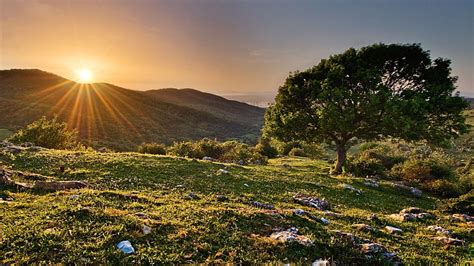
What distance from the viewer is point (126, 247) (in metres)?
7.89

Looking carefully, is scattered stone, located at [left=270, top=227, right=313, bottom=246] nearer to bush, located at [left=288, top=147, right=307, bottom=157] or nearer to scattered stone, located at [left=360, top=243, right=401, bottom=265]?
scattered stone, located at [left=360, top=243, right=401, bottom=265]

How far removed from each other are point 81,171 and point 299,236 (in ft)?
48.0

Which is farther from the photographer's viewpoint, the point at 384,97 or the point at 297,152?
the point at 297,152

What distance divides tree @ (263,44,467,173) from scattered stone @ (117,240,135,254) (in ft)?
74.0

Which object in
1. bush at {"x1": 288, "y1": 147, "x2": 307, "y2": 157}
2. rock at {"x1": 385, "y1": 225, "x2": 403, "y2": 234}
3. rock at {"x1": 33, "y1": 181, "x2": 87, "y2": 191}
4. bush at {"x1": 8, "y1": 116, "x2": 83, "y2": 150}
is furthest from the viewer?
bush at {"x1": 288, "y1": 147, "x2": 307, "y2": 157}

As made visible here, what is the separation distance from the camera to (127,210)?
11.0m

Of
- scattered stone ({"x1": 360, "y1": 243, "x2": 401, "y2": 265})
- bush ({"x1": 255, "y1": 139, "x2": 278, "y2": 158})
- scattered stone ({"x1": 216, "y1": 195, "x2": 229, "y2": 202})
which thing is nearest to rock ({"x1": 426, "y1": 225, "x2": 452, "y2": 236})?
scattered stone ({"x1": 360, "y1": 243, "x2": 401, "y2": 265})

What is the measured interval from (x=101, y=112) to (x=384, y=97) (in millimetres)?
110639

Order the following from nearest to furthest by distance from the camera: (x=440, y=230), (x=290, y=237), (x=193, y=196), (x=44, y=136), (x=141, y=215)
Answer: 1. (x=290, y=237)
2. (x=141, y=215)
3. (x=440, y=230)
4. (x=193, y=196)
5. (x=44, y=136)

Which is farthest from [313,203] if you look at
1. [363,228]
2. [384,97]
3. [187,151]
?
[187,151]

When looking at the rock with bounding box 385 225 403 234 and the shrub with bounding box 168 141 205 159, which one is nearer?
the rock with bounding box 385 225 403 234

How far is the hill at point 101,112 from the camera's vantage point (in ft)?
301

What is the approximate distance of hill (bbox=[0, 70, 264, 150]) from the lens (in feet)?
301

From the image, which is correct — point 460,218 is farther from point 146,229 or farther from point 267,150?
point 267,150
